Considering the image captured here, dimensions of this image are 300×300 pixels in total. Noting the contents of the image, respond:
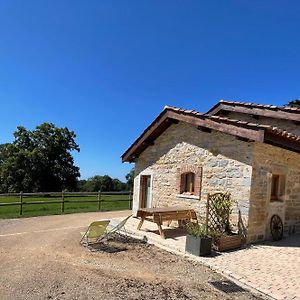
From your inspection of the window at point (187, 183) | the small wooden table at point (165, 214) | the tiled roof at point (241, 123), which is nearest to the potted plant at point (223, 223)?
the small wooden table at point (165, 214)

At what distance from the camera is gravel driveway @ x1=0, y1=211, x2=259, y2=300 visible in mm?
5453

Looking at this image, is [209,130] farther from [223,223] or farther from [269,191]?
[223,223]

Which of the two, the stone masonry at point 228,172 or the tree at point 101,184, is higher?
the stone masonry at point 228,172

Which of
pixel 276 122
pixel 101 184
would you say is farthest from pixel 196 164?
pixel 101 184

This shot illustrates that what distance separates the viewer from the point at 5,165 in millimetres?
33344

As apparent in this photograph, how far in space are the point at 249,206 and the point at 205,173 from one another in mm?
1894

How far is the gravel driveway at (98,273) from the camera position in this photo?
5.45 m

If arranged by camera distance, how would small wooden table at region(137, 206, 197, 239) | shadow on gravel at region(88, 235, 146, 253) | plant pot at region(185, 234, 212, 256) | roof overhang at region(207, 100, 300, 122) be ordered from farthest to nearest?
1. roof overhang at region(207, 100, 300, 122)
2. small wooden table at region(137, 206, 197, 239)
3. shadow on gravel at region(88, 235, 146, 253)
4. plant pot at region(185, 234, 212, 256)

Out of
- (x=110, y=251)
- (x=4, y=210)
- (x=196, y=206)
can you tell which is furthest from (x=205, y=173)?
(x=4, y=210)

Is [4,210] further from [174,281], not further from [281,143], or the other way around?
[281,143]

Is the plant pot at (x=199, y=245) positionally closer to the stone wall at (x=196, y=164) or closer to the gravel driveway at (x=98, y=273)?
the gravel driveway at (x=98, y=273)

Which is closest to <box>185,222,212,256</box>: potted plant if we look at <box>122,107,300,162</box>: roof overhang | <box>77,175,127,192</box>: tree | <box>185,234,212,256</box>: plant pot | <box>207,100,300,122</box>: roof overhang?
<box>185,234,212,256</box>: plant pot

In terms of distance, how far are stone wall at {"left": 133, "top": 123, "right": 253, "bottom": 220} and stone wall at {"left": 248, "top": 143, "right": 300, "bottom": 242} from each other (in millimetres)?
316

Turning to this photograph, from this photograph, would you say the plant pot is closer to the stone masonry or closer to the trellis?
the trellis
